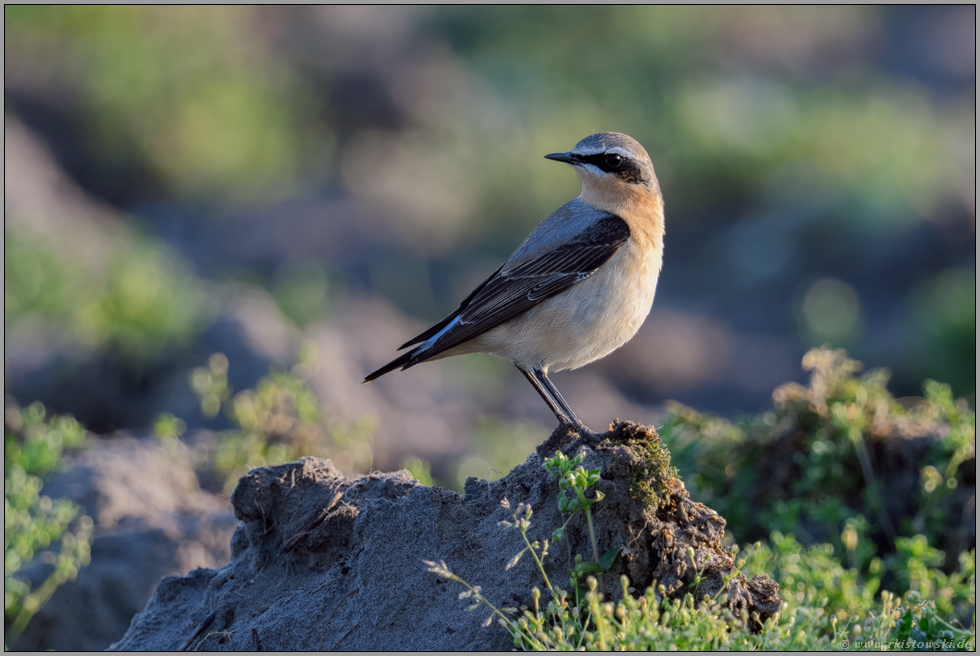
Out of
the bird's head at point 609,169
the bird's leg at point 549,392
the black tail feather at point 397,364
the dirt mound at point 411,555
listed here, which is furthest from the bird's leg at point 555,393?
the bird's head at point 609,169

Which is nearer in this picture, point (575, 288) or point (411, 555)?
point (411, 555)

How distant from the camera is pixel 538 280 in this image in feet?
19.2

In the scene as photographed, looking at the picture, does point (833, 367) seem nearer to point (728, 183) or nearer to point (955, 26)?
point (728, 183)

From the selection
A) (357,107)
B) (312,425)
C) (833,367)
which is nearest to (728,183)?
(357,107)

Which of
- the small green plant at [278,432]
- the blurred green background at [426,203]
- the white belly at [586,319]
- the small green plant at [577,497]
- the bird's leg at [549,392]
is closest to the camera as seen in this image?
the small green plant at [577,497]

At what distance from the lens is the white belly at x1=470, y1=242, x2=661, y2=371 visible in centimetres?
563

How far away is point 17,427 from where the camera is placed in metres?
7.79

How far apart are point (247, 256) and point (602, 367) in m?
5.80

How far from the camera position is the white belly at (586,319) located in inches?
222

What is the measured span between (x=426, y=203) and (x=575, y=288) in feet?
35.1

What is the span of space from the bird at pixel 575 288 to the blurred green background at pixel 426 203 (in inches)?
131

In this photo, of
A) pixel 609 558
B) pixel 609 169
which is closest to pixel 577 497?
pixel 609 558

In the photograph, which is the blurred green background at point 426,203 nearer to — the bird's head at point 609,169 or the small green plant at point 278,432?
the small green plant at point 278,432

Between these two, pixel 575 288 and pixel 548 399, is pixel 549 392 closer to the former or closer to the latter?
pixel 548 399
